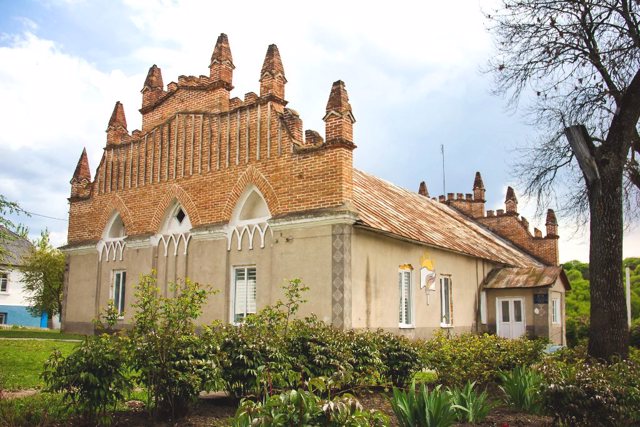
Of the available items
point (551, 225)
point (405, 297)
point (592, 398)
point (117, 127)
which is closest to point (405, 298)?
point (405, 297)

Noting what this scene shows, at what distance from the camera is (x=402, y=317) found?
18.7 metres

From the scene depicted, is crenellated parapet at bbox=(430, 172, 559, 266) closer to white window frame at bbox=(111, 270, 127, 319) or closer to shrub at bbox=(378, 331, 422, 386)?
white window frame at bbox=(111, 270, 127, 319)

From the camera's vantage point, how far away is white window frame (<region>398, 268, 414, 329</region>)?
18.6 m

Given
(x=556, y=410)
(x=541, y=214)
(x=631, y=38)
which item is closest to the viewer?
(x=556, y=410)

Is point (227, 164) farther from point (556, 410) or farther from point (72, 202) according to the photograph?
point (556, 410)

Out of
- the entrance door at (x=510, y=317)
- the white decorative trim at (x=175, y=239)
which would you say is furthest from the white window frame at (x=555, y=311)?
the white decorative trim at (x=175, y=239)

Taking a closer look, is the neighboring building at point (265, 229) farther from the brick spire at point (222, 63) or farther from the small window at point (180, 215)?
the small window at point (180, 215)

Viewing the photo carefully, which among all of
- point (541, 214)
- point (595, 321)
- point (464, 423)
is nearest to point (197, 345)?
point (464, 423)

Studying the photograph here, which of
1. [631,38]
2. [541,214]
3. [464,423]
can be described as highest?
[631,38]

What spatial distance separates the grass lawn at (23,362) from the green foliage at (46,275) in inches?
702

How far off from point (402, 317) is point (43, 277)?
25.9 m

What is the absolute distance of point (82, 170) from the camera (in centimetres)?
2473

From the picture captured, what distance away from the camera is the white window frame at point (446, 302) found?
71.1 ft

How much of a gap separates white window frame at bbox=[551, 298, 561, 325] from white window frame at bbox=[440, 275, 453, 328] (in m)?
6.06
